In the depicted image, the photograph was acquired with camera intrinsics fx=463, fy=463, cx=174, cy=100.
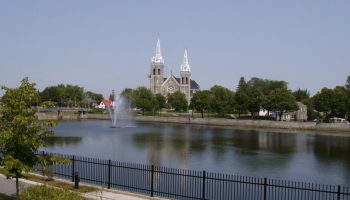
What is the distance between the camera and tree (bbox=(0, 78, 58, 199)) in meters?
18.7

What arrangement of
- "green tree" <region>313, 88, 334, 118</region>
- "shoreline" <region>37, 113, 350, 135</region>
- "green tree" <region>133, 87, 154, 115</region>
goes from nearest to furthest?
1. "shoreline" <region>37, 113, 350, 135</region>
2. "green tree" <region>313, 88, 334, 118</region>
3. "green tree" <region>133, 87, 154, 115</region>

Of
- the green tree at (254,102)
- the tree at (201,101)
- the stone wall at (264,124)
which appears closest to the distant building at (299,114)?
the green tree at (254,102)

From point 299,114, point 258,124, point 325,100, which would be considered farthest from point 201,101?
point 325,100

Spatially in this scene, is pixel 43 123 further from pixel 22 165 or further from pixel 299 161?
pixel 299 161

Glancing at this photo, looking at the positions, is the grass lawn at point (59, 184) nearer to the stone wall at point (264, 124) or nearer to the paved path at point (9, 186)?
the paved path at point (9, 186)

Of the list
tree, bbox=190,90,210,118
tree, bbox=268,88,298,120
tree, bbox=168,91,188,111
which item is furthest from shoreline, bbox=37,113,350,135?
tree, bbox=168,91,188,111

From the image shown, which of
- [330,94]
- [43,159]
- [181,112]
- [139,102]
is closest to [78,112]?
[139,102]

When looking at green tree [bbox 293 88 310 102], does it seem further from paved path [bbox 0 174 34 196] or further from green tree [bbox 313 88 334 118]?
paved path [bbox 0 174 34 196]

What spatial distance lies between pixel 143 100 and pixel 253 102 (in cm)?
4897

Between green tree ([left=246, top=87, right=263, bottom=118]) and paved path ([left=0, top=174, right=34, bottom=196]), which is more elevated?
green tree ([left=246, top=87, right=263, bottom=118])

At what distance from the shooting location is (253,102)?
130625 millimetres

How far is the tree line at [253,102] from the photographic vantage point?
12021 cm

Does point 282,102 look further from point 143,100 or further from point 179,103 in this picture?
point 143,100

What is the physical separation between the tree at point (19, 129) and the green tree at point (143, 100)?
477ft
